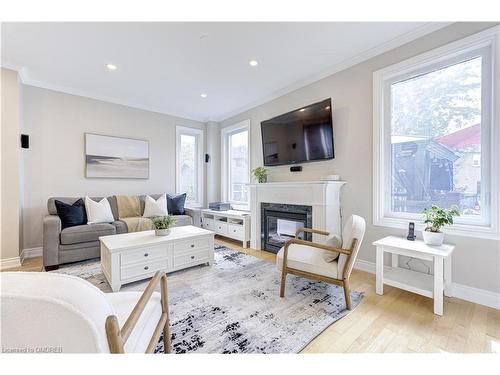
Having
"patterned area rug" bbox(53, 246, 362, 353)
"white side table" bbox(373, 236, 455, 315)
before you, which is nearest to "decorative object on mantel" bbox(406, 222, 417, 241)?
"white side table" bbox(373, 236, 455, 315)

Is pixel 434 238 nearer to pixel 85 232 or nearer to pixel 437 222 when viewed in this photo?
pixel 437 222

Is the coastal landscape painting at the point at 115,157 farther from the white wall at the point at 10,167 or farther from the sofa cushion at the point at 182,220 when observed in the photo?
the sofa cushion at the point at 182,220

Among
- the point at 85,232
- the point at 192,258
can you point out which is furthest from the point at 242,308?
the point at 85,232

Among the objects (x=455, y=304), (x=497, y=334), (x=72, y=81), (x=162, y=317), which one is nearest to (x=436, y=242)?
(x=455, y=304)

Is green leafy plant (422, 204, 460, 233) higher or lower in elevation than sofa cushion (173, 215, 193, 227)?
higher

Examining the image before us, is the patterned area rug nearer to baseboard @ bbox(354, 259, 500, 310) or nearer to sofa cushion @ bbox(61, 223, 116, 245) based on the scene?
sofa cushion @ bbox(61, 223, 116, 245)

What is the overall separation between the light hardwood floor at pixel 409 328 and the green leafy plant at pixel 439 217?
685mm

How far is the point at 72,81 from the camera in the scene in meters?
3.43

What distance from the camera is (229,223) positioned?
419 centimetres

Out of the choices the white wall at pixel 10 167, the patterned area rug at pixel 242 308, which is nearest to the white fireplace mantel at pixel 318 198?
the patterned area rug at pixel 242 308

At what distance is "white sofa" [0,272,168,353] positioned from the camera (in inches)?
24.9

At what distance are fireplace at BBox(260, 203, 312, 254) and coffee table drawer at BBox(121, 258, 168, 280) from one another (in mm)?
1669

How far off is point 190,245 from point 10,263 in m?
2.48
